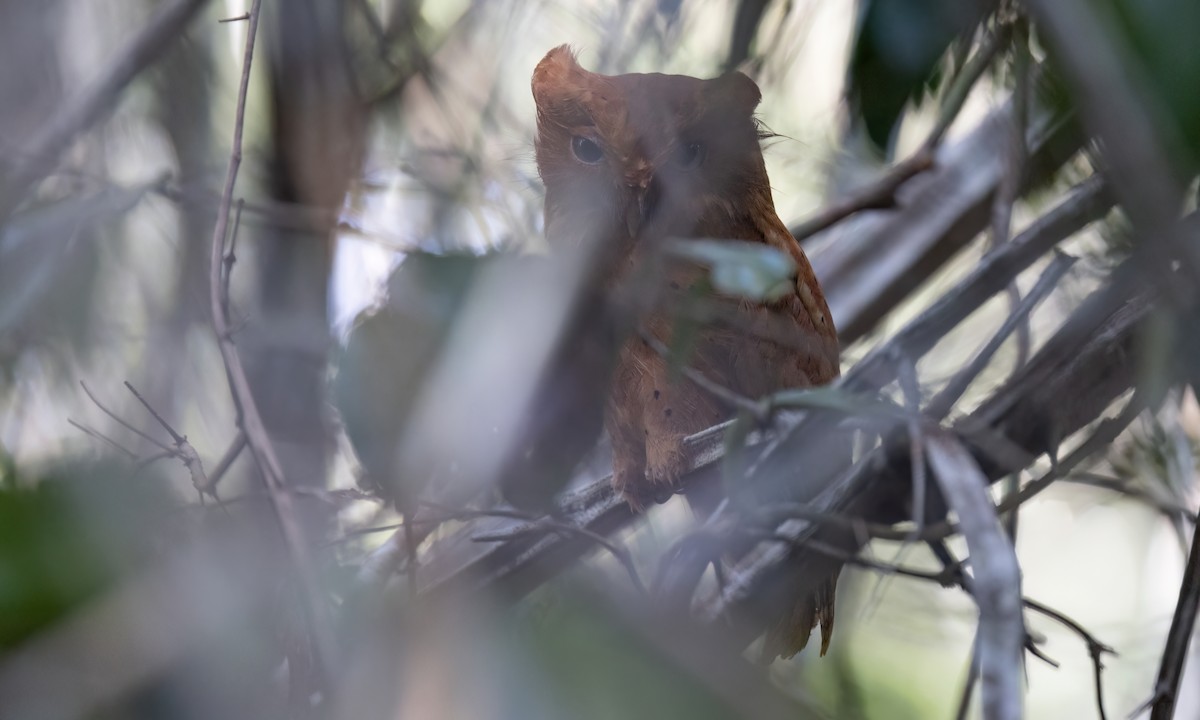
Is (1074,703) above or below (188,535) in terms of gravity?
below

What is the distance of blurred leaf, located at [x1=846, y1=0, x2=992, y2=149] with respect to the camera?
1679 millimetres

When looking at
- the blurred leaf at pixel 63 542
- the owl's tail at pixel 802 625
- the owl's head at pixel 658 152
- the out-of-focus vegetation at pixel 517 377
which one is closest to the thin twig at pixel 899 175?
the out-of-focus vegetation at pixel 517 377

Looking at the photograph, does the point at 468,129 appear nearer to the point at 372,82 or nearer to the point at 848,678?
the point at 372,82

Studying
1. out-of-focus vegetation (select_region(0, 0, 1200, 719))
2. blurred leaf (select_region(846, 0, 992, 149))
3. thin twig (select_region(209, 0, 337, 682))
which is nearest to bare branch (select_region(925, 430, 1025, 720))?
out-of-focus vegetation (select_region(0, 0, 1200, 719))

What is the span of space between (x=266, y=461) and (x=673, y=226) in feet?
2.75

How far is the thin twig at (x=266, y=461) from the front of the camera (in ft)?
3.81

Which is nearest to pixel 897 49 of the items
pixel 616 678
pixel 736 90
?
pixel 736 90

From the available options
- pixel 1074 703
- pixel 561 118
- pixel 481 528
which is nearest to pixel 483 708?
pixel 481 528

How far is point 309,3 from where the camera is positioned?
113 inches

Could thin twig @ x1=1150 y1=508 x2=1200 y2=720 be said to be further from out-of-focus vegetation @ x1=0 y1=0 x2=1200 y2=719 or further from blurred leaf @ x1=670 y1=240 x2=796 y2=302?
blurred leaf @ x1=670 y1=240 x2=796 y2=302

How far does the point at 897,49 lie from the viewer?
5.59 ft

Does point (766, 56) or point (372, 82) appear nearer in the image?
point (766, 56)

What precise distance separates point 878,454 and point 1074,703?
2.88 metres

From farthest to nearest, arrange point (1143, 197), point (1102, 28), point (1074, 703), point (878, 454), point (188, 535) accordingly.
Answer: point (1074, 703), point (188, 535), point (878, 454), point (1102, 28), point (1143, 197)
